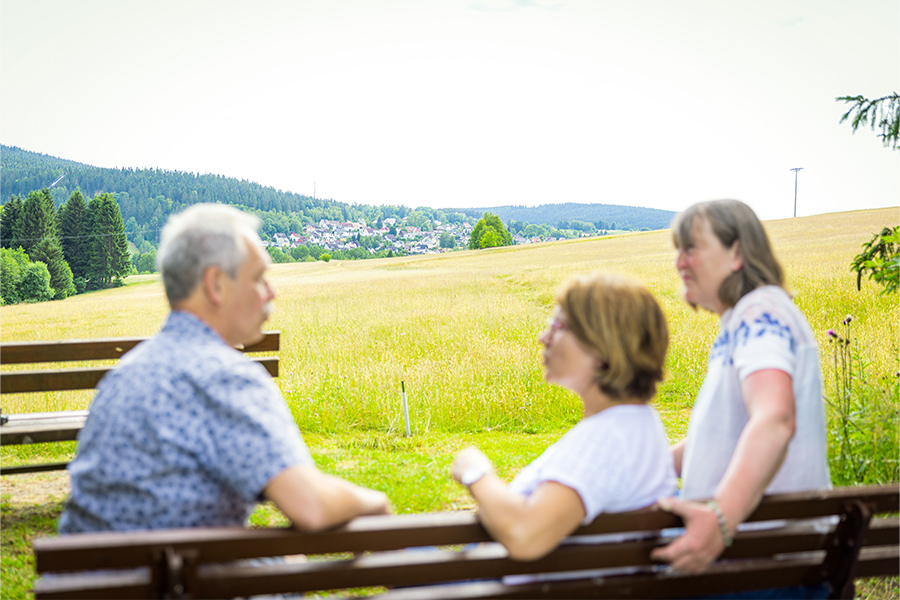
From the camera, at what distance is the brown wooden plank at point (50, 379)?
4.78 m

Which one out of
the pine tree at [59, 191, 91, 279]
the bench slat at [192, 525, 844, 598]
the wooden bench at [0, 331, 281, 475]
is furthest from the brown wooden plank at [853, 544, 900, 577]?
the pine tree at [59, 191, 91, 279]

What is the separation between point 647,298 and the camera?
6.66 feet

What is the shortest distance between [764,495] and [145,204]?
14796 centimetres

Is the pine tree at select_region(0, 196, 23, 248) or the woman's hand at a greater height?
the pine tree at select_region(0, 196, 23, 248)

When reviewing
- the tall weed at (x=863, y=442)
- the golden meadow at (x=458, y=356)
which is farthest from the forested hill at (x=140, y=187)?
the tall weed at (x=863, y=442)

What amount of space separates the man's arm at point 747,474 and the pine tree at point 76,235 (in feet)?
288

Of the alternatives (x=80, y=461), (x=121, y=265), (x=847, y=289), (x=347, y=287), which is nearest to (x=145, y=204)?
(x=121, y=265)

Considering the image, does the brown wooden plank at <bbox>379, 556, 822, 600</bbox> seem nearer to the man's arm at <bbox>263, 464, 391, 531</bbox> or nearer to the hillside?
the man's arm at <bbox>263, 464, 391, 531</bbox>

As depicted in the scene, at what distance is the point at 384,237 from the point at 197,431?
556 feet

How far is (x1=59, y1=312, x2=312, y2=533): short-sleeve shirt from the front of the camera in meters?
1.75

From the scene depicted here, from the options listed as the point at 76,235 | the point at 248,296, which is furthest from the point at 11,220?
the point at 248,296

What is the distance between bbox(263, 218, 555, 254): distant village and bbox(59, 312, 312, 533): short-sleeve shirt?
129978 mm

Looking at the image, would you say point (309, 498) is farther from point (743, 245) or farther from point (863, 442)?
point (863, 442)

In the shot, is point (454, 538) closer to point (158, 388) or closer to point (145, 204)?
point (158, 388)
